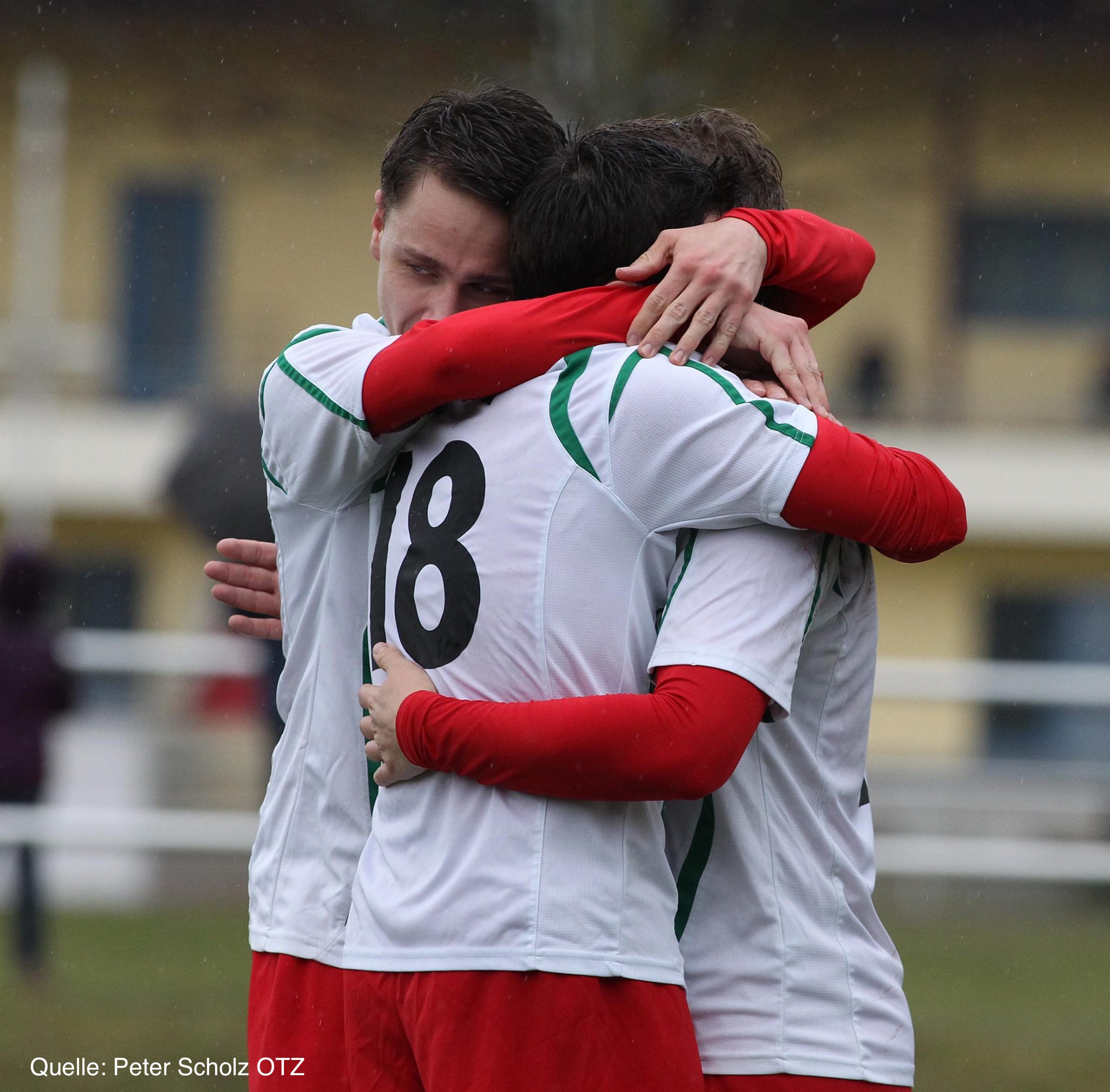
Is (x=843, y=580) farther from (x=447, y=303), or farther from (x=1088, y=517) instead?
(x=1088, y=517)

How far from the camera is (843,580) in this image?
169cm

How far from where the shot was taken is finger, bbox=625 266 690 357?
5.34 feet

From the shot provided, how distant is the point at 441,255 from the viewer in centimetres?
182

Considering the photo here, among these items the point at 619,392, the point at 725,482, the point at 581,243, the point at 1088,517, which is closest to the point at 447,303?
the point at 581,243

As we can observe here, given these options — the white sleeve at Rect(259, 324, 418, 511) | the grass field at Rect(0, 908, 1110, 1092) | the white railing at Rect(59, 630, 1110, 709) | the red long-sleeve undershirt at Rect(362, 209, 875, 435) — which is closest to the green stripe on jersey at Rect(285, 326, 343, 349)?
the white sleeve at Rect(259, 324, 418, 511)

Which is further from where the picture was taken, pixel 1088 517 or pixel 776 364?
pixel 1088 517

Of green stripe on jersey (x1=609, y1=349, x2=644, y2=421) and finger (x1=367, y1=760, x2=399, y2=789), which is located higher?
green stripe on jersey (x1=609, y1=349, x2=644, y2=421)

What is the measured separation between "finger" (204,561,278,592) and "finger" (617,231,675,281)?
0.74m

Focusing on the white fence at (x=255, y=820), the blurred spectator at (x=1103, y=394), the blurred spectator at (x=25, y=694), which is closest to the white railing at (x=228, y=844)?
the white fence at (x=255, y=820)

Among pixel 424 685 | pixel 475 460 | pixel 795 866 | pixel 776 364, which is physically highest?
pixel 776 364

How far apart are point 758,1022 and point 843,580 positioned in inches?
17.9

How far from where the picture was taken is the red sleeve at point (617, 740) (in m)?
1.49

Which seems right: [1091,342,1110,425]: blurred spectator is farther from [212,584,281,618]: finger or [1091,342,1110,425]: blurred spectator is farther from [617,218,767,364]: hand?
[617,218,767,364]: hand

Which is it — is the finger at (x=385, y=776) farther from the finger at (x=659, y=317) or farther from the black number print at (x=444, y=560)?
the finger at (x=659, y=317)
